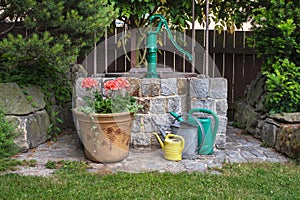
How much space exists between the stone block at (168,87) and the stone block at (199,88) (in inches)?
6.4

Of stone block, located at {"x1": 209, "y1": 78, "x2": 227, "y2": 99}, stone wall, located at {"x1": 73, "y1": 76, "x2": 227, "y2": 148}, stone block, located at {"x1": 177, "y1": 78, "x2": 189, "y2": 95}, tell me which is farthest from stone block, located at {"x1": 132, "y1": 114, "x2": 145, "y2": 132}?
stone block, located at {"x1": 209, "y1": 78, "x2": 227, "y2": 99}

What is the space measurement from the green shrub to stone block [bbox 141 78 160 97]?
1190 millimetres

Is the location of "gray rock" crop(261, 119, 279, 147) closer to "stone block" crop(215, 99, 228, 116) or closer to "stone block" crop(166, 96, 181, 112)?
"stone block" crop(215, 99, 228, 116)

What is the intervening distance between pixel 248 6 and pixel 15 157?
9.78 ft

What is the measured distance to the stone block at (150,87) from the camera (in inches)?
118

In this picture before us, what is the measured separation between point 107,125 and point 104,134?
0.26 feet

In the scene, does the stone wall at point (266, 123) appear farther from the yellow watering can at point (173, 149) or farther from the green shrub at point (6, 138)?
the green shrub at point (6, 138)

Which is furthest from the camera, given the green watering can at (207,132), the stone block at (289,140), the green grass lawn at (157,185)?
the green watering can at (207,132)

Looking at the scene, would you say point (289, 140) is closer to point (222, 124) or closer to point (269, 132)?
point (269, 132)

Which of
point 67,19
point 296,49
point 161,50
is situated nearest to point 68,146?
point 67,19

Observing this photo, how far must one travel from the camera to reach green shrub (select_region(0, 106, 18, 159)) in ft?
8.78

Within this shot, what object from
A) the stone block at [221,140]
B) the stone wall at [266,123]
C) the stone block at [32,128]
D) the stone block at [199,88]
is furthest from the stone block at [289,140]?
the stone block at [32,128]

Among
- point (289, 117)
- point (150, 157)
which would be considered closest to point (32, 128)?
point (150, 157)

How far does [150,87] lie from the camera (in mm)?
3006
